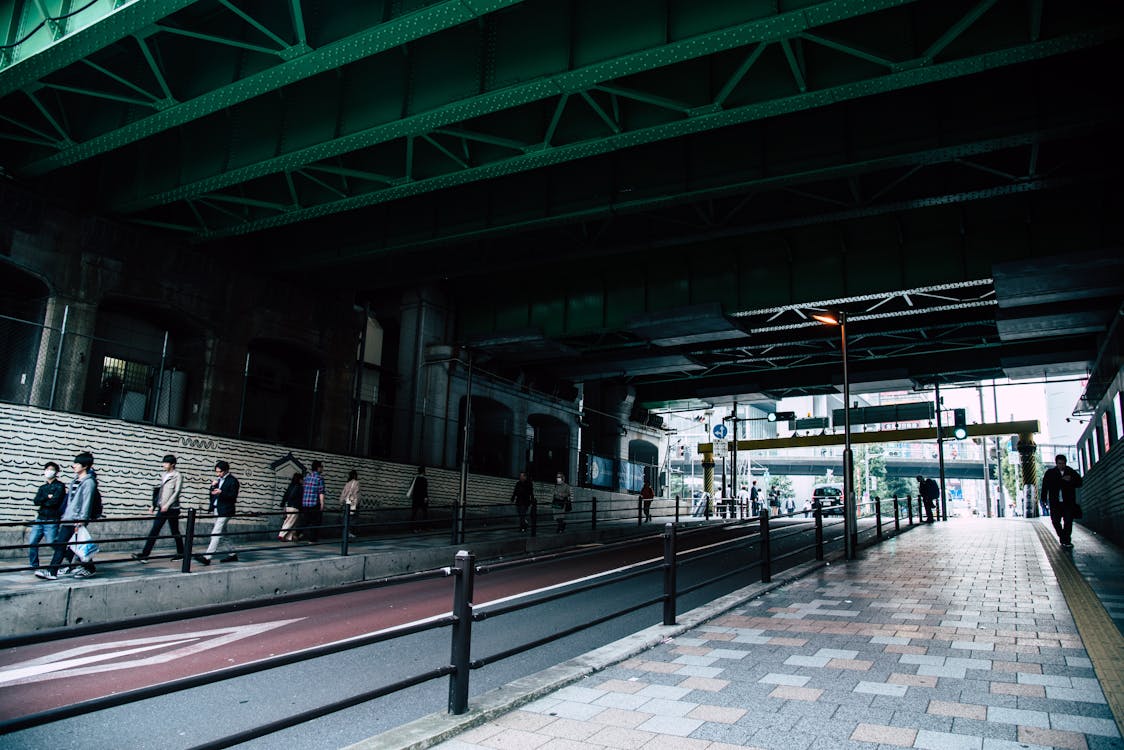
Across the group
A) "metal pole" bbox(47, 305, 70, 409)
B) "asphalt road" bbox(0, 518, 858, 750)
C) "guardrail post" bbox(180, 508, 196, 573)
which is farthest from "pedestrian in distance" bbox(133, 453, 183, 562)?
"metal pole" bbox(47, 305, 70, 409)

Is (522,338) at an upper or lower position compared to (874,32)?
lower

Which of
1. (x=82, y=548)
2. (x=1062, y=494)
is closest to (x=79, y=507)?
(x=82, y=548)

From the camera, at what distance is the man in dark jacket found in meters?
14.9

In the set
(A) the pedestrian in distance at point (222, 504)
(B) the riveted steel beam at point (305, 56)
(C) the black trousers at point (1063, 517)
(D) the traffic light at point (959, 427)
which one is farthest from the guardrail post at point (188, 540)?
(D) the traffic light at point (959, 427)

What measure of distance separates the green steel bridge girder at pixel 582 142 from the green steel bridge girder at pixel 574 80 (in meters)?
0.04

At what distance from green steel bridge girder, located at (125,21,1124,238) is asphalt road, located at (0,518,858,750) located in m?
7.38

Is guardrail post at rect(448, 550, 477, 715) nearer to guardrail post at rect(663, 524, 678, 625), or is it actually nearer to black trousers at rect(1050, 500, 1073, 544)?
guardrail post at rect(663, 524, 678, 625)

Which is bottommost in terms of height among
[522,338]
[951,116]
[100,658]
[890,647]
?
[100,658]

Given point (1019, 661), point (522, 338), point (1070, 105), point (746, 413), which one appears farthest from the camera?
point (746, 413)

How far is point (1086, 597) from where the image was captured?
8.98m

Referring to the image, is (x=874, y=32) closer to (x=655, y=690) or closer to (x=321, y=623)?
(x=655, y=690)

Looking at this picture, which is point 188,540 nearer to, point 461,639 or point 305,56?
point 305,56

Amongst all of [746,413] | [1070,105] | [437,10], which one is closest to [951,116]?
[1070,105]

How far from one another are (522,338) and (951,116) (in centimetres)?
1434
